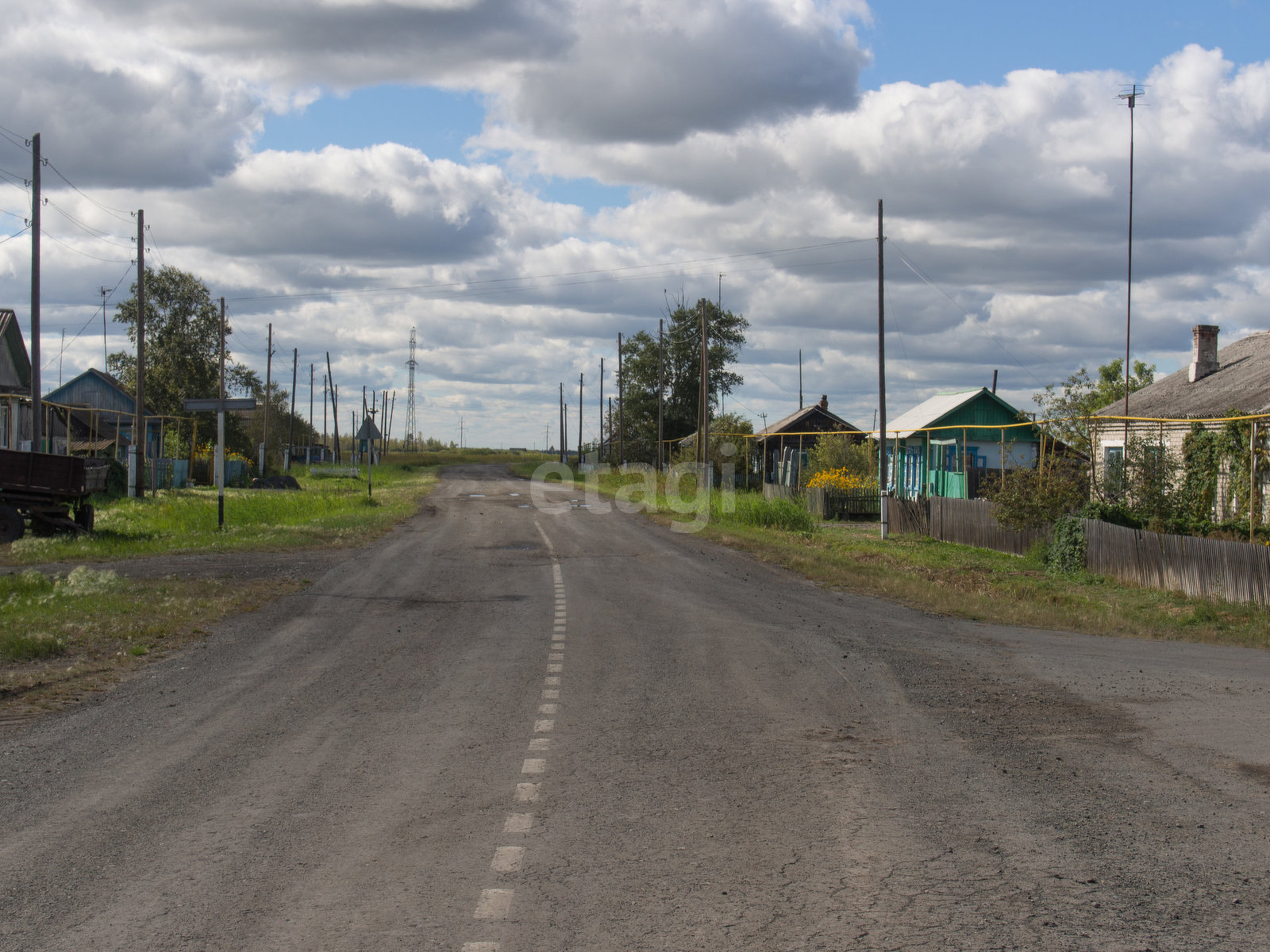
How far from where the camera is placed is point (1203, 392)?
90.9 feet

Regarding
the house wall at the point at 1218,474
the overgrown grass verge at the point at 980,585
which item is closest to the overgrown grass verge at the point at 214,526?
the overgrown grass verge at the point at 980,585

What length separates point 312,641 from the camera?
11219 mm

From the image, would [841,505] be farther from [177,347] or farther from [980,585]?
[177,347]

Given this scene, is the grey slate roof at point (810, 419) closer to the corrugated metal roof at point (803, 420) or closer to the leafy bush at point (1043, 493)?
the corrugated metal roof at point (803, 420)

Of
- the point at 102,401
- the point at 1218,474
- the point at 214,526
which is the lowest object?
the point at 214,526

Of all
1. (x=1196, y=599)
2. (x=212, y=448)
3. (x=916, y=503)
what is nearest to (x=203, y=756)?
(x=1196, y=599)

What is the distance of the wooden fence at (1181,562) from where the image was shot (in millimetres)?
14562

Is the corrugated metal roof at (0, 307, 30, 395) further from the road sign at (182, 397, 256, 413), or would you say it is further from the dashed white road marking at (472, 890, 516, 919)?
the dashed white road marking at (472, 890, 516, 919)

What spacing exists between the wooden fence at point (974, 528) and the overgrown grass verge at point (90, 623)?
47.5 feet

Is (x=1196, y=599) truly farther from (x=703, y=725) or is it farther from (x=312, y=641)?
(x=312, y=641)

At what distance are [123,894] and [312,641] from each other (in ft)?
22.7

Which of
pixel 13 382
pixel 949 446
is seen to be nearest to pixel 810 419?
pixel 949 446

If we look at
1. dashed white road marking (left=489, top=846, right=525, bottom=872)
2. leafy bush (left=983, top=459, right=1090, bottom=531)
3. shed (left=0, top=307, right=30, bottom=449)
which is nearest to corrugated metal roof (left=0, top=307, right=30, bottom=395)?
shed (left=0, top=307, right=30, bottom=449)

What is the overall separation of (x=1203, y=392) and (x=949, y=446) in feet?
31.3
